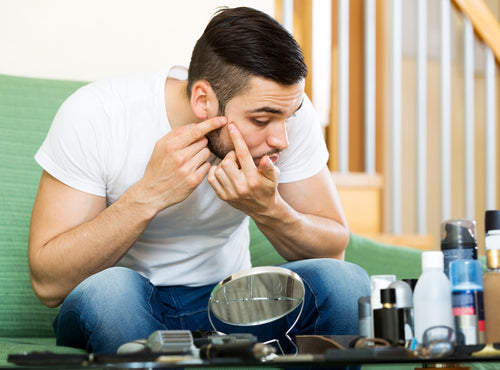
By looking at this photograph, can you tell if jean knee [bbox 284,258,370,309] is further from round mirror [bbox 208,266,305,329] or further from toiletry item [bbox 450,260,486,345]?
toiletry item [bbox 450,260,486,345]

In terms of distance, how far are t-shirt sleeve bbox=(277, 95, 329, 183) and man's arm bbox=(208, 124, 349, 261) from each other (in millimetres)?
15

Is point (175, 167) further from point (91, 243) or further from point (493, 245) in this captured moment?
point (493, 245)

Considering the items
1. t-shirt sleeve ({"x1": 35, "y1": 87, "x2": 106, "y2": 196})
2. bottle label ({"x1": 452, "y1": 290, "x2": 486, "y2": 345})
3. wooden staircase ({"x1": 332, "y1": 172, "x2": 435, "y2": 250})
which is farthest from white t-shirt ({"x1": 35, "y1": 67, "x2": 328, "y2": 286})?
wooden staircase ({"x1": 332, "y1": 172, "x2": 435, "y2": 250})

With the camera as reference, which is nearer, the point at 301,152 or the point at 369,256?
the point at 301,152

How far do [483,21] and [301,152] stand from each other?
1.79 meters

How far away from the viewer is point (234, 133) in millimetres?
1186

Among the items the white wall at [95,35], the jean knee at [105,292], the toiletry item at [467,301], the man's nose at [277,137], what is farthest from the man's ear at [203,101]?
the white wall at [95,35]

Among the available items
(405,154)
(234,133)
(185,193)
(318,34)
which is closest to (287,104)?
(234,133)

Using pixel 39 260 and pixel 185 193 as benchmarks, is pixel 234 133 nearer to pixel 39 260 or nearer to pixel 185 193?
pixel 185 193

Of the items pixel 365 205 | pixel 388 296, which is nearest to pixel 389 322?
pixel 388 296

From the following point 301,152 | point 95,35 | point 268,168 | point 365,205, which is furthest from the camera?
point 365,205

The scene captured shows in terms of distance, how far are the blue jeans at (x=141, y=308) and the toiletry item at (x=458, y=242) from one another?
203 mm

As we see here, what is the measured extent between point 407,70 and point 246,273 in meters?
2.70

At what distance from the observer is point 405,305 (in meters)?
0.87
